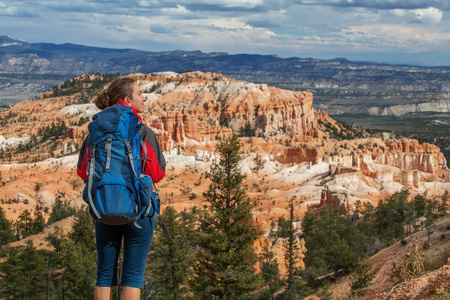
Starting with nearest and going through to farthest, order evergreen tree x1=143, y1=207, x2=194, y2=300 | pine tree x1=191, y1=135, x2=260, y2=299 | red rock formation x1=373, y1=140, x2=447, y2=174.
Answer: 1. pine tree x1=191, y1=135, x2=260, y2=299
2. evergreen tree x1=143, y1=207, x2=194, y2=300
3. red rock formation x1=373, y1=140, x2=447, y2=174

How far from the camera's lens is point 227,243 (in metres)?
14.5

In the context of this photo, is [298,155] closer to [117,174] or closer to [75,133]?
[75,133]

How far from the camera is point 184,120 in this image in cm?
9875

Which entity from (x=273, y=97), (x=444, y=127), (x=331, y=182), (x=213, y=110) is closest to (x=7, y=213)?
(x=331, y=182)

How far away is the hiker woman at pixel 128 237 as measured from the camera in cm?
457

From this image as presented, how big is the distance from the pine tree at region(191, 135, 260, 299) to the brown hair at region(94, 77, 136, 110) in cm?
960

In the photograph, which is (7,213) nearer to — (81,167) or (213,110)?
(81,167)

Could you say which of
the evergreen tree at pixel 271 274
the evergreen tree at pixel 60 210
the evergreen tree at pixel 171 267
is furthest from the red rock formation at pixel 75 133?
the evergreen tree at pixel 171 267

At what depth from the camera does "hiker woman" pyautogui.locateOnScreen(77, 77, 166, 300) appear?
4566 millimetres

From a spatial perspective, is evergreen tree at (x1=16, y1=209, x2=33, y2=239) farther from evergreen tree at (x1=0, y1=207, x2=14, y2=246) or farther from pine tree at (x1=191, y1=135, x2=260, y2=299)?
pine tree at (x1=191, y1=135, x2=260, y2=299)

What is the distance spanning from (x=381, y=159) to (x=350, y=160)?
953 centimetres

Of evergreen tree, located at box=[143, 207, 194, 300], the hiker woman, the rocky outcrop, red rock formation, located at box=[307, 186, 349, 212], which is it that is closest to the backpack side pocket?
the hiker woman

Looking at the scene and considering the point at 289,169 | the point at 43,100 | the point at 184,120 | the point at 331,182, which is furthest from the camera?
the point at 43,100

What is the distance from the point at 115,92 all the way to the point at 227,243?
10193mm
